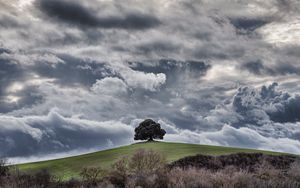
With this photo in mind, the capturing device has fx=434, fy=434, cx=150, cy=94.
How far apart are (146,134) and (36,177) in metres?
65.9

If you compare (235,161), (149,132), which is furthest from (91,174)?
(149,132)

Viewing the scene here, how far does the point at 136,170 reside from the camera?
45.6 metres

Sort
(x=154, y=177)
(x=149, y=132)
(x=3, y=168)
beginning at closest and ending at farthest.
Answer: (x=154, y=177) < (x=3, y=168) < (x=149, y=132)

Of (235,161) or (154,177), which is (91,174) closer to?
(154,177)

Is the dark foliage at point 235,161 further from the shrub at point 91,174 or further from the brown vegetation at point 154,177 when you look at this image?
the shrub at point 91,174

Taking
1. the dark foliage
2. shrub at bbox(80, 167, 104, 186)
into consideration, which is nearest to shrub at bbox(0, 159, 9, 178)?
shrub at bbox(80, 167, 104, 186)

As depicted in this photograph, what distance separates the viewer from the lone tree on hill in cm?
10631

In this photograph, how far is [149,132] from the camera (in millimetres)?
106125

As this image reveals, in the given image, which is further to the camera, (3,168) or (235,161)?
(235,161)

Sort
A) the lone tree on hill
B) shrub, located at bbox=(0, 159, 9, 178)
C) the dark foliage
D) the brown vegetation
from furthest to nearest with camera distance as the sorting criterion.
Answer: the lone tree on hill → the dark foliage → shrub, located at bbox=(0, 159, 9, 178) → the brown vegetation

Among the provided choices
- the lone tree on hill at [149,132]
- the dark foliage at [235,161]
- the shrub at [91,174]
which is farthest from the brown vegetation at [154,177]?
the lone tree on hill at [149,132]

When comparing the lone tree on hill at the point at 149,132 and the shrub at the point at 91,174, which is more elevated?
the lone tree on hill at the point at 149,132

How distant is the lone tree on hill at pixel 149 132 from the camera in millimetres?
106312

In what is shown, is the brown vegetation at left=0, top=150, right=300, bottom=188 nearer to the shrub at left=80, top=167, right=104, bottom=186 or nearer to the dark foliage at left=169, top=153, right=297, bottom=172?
the shrub at left=80, top=167, right=104, bottom=186
